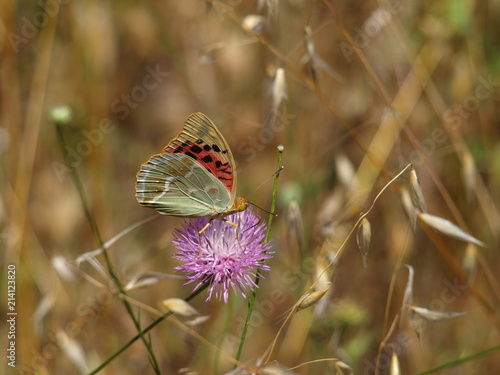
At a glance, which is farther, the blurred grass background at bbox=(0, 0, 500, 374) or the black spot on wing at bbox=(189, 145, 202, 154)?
the blurred grass background at bbox=(0, 0, 500, 374)

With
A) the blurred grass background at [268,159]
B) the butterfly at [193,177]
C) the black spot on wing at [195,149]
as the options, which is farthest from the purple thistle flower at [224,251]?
the blurred grass background at [268,159]

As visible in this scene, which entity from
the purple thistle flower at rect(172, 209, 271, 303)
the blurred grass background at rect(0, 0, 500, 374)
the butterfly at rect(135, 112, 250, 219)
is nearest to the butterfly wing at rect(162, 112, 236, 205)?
the butterfly at rect(135, 112, 250, 219)

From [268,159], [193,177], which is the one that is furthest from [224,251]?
[268,159]

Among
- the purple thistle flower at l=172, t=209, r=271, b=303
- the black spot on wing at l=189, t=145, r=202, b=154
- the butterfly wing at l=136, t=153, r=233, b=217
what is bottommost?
the purple thistle flower at l=172, t=209, r=271, b=303

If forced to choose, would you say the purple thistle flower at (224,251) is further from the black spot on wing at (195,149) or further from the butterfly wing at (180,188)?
the black spot on wing at (195,149)

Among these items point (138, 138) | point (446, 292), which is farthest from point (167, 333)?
point (446, 292)

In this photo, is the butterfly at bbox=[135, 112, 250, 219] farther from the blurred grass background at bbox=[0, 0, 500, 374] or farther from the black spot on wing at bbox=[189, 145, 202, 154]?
the blurred grass background at bbox=[0, 0, 500, 374]

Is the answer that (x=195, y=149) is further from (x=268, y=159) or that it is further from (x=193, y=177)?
(x=268, y=159)
